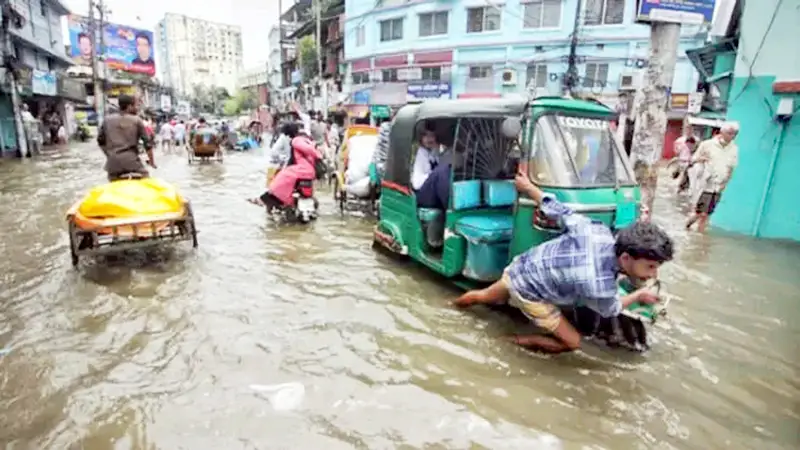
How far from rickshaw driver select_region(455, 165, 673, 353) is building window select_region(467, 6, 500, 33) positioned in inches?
962

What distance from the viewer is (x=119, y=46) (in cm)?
4688

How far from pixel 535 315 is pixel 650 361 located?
3.29 ft

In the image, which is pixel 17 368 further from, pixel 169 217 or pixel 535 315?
pixel 535 315

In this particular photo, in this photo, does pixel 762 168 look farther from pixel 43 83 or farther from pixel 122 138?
pixel 43 83

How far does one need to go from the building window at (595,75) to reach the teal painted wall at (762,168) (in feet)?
54.5

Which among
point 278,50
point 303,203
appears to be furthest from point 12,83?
point 278,50

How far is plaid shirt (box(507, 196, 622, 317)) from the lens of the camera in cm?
353

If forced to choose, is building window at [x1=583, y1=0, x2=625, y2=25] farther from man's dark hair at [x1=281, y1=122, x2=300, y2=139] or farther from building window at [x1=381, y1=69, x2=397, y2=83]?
man's dark hair at [x1=281, y1=122, x2=300, y2=139]

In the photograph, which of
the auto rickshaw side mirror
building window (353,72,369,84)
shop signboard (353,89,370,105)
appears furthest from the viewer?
building window (353,72,369,84)

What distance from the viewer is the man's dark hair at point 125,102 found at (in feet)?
19.7

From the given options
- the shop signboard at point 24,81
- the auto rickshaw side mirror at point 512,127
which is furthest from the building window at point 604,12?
the shop signboard at point 24,81

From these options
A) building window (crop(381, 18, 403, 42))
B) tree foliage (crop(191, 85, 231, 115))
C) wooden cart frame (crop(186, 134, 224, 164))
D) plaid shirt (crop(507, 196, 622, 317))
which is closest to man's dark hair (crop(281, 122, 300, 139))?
plaid shirt (crop(507, 196, 622, 317))

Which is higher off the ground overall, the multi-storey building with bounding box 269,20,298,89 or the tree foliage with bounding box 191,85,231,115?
the multi-storey building with bounding box 269,20,298,89

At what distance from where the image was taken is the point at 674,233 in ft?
27.5
